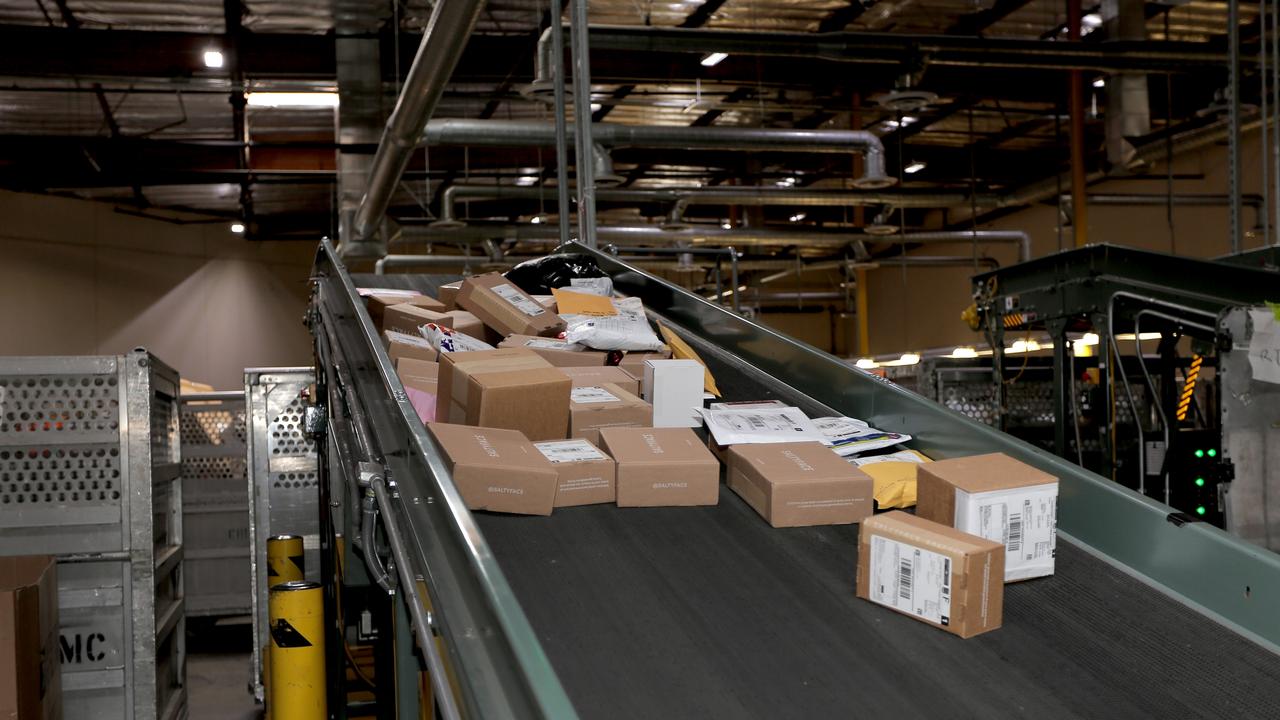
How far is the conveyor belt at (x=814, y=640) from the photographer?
56.3 inches

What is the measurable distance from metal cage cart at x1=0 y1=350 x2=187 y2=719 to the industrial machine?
1.25m

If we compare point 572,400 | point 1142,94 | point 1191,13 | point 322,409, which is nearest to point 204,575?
point 322,409

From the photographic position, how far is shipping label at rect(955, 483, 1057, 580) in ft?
5.92

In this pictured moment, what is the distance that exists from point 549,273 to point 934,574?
235cm

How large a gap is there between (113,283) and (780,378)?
12.2 m

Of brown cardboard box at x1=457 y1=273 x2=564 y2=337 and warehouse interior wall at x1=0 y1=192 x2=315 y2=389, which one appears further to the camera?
warehouse interior wall at x1=0 y1=192 x2=315 y2=389

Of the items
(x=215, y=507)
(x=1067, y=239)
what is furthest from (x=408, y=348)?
(x=1067, y=239)

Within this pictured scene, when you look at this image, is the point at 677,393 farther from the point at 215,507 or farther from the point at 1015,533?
the point at 215,507

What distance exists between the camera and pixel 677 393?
8.34 ft

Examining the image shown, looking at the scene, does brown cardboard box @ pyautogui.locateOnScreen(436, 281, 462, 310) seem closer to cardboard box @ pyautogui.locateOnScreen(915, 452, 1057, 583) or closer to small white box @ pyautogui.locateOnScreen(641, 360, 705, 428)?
small white box @ pyautogui.locateOnScreen(641, 360, 705, 428)

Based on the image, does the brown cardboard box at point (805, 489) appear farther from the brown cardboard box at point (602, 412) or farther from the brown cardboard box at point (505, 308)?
the brown cardboard box at point (505, 308)

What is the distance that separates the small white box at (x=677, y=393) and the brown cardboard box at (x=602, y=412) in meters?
0.04

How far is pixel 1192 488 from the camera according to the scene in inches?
154

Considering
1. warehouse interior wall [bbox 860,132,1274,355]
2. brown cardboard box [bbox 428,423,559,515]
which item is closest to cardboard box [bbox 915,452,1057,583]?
brown cardboard box [bbox 428,423,559,515]
